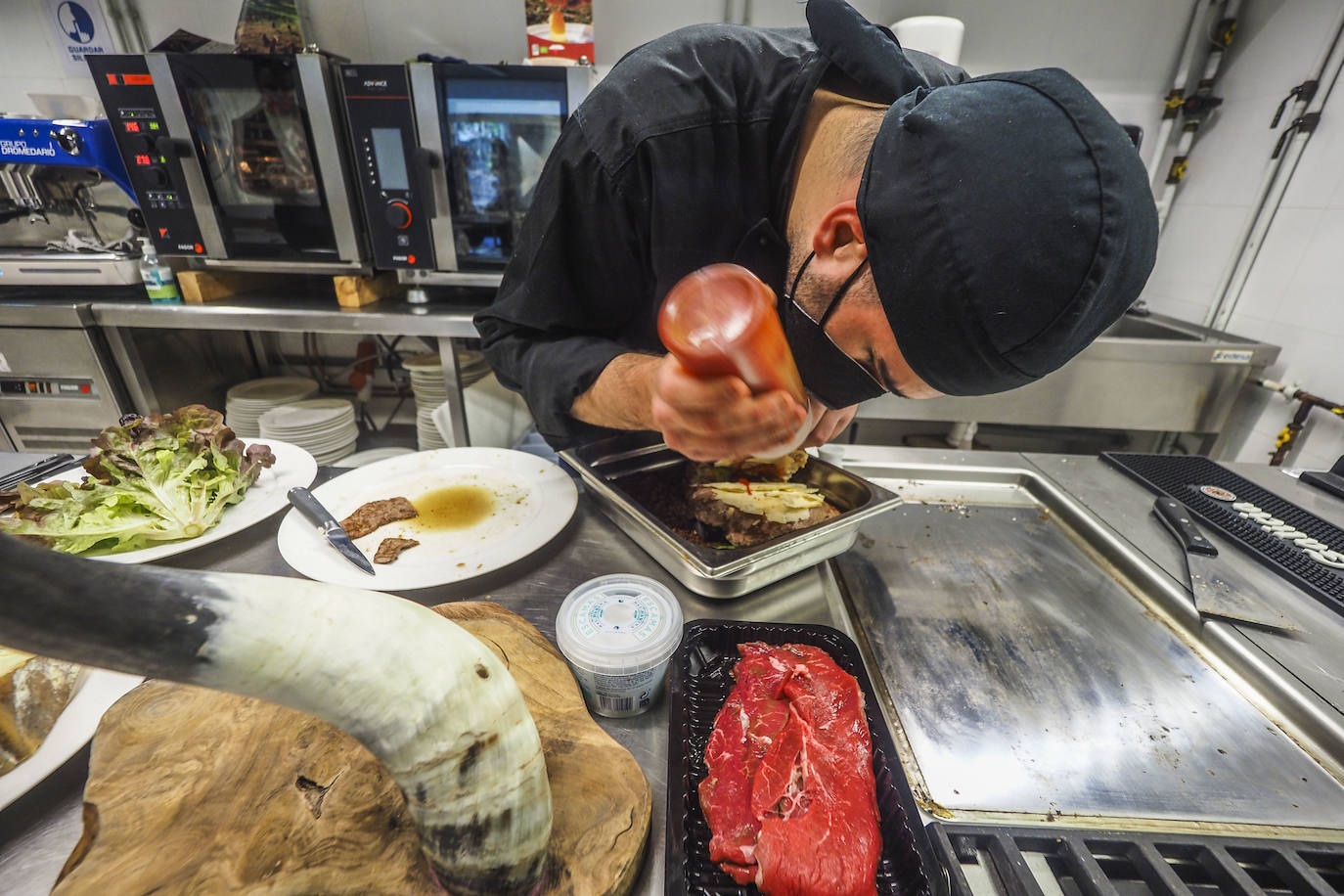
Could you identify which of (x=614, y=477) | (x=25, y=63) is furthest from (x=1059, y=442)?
(x=25, y=63)

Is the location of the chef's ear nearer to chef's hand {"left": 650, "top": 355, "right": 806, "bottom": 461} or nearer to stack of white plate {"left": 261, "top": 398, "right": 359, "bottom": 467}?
chef's hand {"left": 650, "top": 355, "right": 806, "bottom": 461}

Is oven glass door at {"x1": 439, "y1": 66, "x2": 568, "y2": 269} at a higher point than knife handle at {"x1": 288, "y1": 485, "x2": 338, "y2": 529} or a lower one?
higher

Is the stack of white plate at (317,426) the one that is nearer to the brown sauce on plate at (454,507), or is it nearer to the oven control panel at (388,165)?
the oven control panel at (388,165)

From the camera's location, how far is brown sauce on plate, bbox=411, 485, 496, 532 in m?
1.11

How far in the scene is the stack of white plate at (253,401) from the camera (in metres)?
2.74

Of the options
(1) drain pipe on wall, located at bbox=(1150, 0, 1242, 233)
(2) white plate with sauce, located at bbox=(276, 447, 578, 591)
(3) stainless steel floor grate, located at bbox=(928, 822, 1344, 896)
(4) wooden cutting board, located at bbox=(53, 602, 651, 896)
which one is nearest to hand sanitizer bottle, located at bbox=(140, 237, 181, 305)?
(2) white plate with sauce, located at bbox=(276, 447, 578, 591)

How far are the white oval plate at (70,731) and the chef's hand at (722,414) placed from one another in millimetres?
711

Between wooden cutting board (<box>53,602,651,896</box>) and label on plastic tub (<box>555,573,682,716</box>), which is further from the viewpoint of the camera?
label on plastic tub (<box>555,573,682,716</box>)

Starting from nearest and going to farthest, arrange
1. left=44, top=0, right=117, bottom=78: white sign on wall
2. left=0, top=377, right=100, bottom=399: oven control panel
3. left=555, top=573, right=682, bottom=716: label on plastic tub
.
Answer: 1. left=555, top=573, right=682, bottom=716: label on plastic tub
2. left=0, top=377, right=100, bottom=399: oven control panel
3. left=44, top=0, right=117, bottom=78: white sign on wall

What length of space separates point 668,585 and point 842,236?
695mm

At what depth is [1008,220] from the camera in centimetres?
62

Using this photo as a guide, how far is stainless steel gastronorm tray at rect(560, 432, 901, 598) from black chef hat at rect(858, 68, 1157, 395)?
0.42 m

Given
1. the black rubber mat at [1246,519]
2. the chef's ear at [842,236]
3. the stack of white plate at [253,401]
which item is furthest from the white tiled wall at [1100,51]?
the chef's ear at [842,236]

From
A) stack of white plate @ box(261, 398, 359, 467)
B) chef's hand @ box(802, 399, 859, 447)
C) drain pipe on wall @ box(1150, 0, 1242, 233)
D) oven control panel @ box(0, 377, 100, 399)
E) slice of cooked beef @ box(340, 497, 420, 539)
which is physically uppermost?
drain pipe on wall @ box(1150, 0, 1242, 233)
